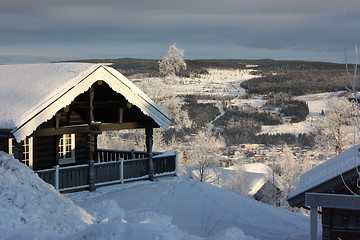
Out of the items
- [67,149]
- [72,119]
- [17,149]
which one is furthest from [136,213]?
[72,119]

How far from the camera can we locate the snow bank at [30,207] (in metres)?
11.7

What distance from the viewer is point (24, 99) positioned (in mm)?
18188

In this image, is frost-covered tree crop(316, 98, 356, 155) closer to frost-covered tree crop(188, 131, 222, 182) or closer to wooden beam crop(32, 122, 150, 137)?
frost-covered tree crop(188, 131, 222, 182)

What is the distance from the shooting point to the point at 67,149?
76.2ft

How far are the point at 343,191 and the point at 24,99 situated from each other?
35.4 ft

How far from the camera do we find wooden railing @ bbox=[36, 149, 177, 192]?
61.4 ft

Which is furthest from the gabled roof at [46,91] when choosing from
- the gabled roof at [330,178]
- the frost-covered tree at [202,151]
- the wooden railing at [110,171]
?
the frost-covered tree at [202,151]

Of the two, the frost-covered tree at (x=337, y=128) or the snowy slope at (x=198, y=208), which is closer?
the snowy slope at (x=198, y=208)

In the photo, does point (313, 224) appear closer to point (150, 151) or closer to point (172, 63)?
point (150, 151)

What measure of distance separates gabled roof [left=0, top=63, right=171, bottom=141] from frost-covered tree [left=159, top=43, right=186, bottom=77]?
34659mm

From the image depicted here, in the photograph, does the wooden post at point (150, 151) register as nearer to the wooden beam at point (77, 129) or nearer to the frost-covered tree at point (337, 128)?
the wooden beam at point (77, 129)

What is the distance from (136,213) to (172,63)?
42847 millimetres

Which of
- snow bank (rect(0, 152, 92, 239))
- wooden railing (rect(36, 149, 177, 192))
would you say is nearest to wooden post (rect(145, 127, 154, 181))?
wooden railing (rect(36, 149, 177, 192))

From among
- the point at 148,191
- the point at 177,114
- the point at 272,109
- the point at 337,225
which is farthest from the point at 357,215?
the point at 272,109
